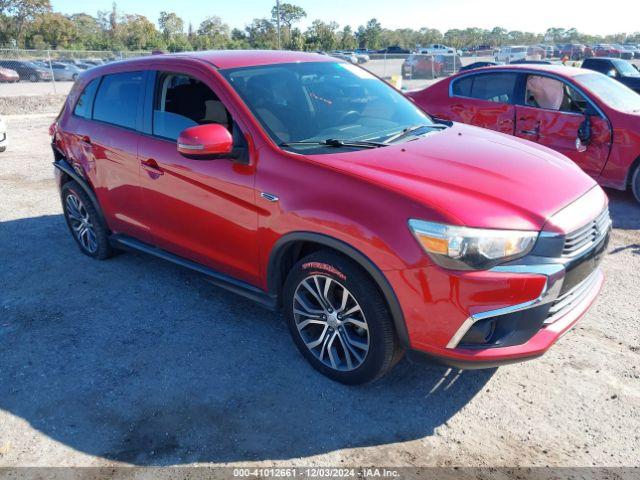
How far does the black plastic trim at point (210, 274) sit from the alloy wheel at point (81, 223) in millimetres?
480

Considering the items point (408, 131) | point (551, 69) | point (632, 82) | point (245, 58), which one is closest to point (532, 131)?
point (551, 69)

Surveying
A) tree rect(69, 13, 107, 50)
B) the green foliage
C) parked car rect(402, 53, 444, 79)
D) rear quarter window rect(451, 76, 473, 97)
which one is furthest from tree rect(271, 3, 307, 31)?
rear quarter window rect(451, 76, 473, 97)

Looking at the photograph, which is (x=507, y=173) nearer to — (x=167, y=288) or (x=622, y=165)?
(x=167, y=288)

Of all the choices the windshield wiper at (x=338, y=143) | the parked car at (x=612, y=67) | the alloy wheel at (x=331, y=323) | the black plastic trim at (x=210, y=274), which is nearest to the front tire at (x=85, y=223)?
the black plastic trim at (x=210, y=274)

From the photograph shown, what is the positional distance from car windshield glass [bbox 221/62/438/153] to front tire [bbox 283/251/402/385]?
0.78m

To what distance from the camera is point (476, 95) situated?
24.6 feet

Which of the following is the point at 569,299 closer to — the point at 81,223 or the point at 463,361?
the point at 463,361

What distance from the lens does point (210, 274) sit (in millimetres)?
3756

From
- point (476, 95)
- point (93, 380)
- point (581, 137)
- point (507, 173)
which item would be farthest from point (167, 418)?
point (476, 95)

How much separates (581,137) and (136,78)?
16.8 ft

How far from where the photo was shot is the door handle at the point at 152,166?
389cm

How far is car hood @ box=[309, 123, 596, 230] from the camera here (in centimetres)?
262

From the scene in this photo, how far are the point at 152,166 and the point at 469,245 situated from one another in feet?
8.15

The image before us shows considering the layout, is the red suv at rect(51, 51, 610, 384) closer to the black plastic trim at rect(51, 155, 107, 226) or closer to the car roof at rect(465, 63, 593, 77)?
the black plastic trim at rect(51, 155, 107, 226)
